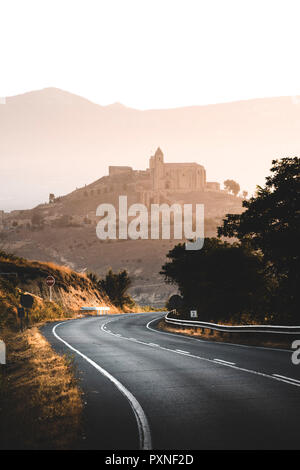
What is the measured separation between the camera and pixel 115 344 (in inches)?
1018

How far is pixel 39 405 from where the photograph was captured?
34.4 ft

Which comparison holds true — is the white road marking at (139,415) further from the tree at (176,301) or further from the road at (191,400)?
the tree at (176,301)

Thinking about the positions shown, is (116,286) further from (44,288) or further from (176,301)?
(176,301)

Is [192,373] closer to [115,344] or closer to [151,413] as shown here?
[151,413]

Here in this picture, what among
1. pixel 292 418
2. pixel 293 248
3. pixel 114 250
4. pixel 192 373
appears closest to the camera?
pixel 292 418

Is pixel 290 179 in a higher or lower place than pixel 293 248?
higher

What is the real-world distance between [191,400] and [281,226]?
20240mm

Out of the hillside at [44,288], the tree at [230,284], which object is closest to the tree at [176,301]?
the tree at [230,284]

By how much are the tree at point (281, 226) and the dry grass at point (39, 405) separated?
14.7 metres

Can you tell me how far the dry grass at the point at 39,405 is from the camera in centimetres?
795

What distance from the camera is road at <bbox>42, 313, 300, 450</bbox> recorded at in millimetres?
7770
